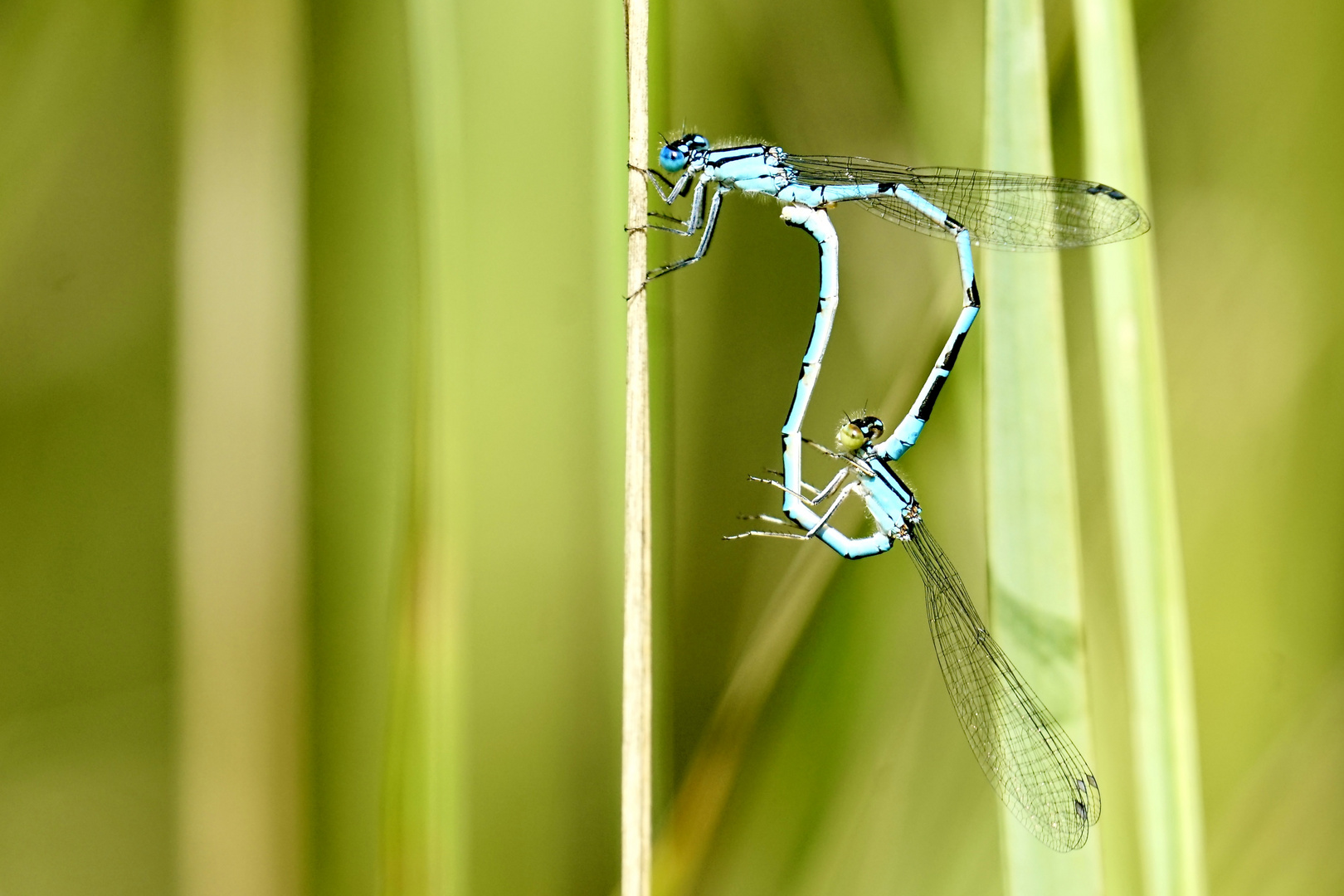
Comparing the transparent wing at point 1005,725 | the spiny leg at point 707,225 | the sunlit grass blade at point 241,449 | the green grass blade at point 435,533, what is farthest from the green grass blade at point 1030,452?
the sunlit grass blade at point 241,449

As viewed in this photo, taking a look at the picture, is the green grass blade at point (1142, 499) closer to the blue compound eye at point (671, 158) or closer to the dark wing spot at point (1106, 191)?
the dark wing spot at point (1106, 191)

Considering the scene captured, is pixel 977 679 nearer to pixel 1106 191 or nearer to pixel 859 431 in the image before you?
pixel 859 431

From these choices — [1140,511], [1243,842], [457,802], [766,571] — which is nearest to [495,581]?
[457,802]

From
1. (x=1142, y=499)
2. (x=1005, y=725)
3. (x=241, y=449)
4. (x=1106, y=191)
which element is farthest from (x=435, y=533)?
(x=1106, y=191)

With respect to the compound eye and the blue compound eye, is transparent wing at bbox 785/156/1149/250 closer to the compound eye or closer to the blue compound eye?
the blue compound eye

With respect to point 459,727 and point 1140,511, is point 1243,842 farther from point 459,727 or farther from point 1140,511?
point 459,727
